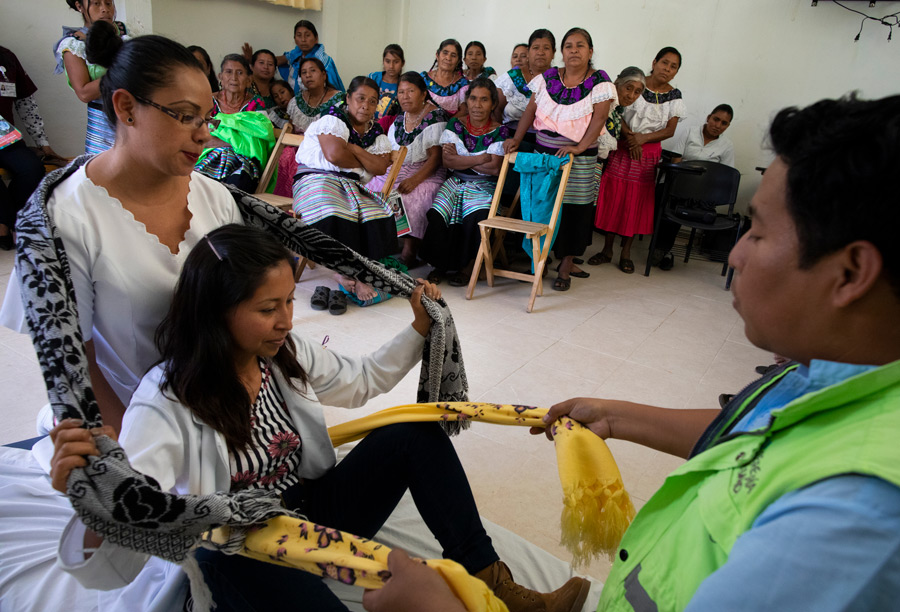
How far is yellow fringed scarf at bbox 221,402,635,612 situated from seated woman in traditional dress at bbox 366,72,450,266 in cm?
322

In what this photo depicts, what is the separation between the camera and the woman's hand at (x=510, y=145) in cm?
441

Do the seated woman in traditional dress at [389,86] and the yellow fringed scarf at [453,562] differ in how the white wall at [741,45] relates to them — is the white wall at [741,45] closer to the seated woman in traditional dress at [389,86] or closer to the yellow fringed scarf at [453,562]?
the seated woman in traditional dress at [389,86]

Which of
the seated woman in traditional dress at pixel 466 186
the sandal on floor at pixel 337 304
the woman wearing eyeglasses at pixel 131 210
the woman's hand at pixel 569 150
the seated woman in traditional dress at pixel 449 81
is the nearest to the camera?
the woman wearing eyeglasses at pixel 131 210

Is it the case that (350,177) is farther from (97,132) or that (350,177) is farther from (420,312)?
(420,312)

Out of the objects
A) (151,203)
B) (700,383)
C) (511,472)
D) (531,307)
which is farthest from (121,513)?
(531,307)

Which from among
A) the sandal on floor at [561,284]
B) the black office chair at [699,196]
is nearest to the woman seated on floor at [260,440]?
the sandal on floor at [561,284]

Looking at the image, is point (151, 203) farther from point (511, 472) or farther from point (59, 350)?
point (511, 472)

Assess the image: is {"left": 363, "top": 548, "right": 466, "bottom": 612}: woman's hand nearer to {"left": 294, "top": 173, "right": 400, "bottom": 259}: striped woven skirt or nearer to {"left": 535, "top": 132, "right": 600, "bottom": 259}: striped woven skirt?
{"left": 294, "top": 173, "right": 400, "bottom": 259}: striped woven skirt

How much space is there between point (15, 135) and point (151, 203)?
140 inches

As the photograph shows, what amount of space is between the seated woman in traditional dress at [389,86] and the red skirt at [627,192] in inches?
79.5

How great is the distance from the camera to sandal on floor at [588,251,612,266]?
550 cm

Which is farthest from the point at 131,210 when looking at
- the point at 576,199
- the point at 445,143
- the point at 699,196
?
the point at 699,196

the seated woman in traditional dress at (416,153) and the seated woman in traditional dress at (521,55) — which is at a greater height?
the seated woman in traditional dress at (521,55)

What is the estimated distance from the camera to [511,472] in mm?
2244
